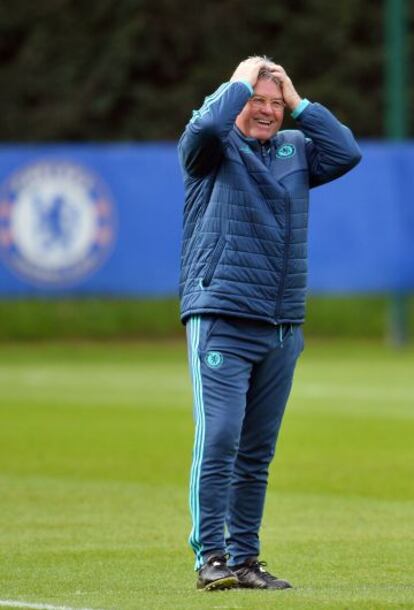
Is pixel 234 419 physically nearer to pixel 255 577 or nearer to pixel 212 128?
pixel 255 577

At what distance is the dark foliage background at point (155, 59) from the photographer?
106 feet

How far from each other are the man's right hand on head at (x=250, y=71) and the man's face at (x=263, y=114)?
2.0 inches

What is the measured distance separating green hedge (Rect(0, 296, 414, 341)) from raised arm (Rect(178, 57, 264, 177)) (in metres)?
21.1

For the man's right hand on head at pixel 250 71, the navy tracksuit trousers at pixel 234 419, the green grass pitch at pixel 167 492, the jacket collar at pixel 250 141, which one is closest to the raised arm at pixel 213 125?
the man's right hand on head at pixel 250 71

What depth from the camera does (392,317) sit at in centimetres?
2614

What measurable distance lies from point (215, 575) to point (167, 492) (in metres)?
4.43

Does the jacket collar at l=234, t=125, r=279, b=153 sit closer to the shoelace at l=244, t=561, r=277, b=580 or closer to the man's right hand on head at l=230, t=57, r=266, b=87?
the man's right hand on head at l=230, t=57, r=266, b=87

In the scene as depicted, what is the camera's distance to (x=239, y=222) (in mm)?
7273

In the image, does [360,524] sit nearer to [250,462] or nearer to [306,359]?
[250,462]

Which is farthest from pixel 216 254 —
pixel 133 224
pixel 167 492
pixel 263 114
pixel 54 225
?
pixel 133 224

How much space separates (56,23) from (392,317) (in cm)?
985

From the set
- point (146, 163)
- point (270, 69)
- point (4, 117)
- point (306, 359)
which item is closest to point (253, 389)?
point (270, 69)

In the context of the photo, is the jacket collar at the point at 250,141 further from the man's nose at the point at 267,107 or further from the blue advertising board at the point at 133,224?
the blue advertising board at the point at 133,224

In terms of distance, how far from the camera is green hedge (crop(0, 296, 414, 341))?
93.6 feet
